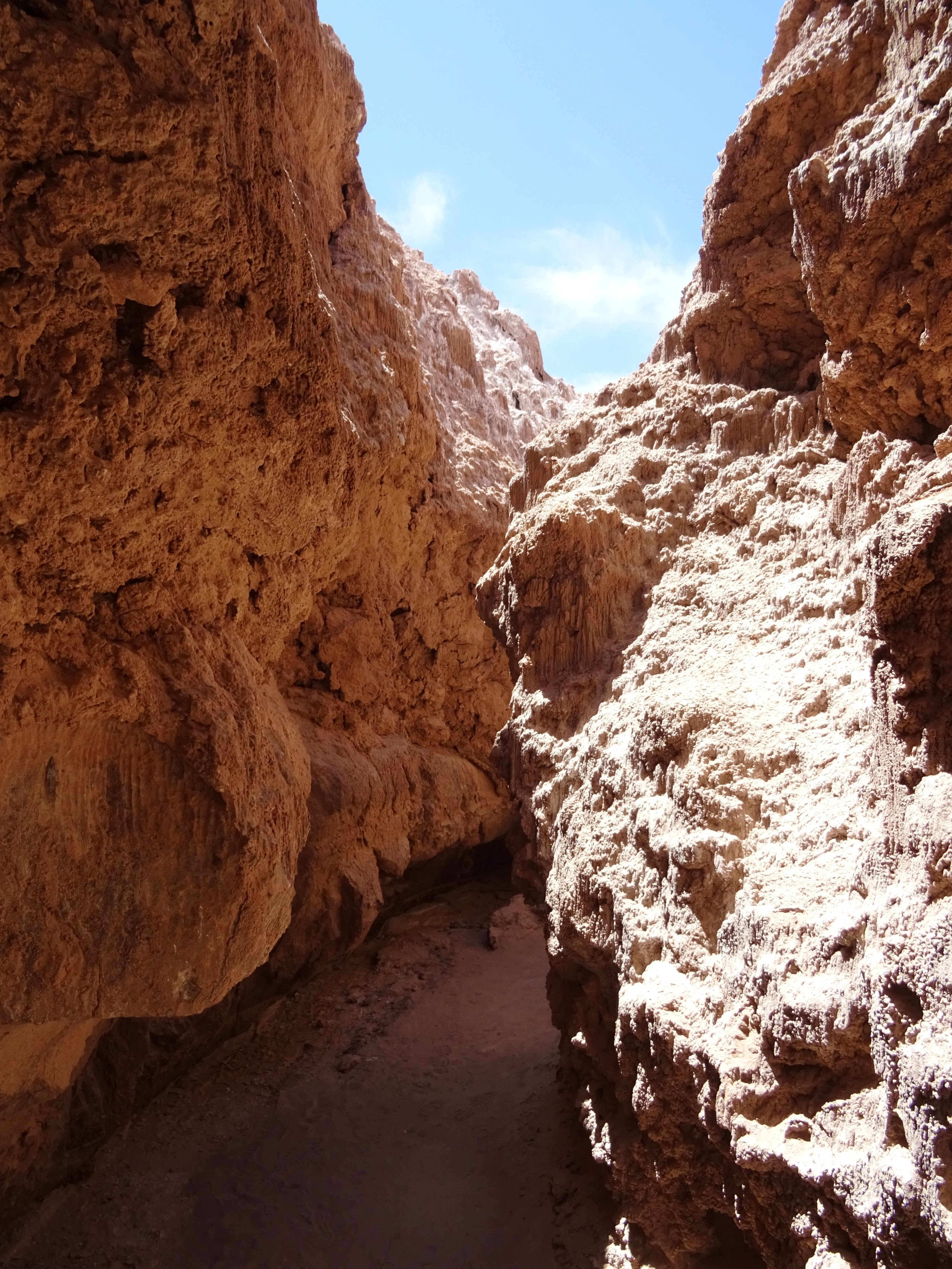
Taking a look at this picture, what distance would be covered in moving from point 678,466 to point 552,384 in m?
11.5

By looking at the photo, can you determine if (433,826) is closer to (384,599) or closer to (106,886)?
(384,599)

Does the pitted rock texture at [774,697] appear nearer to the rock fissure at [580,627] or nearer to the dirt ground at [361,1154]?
the rock fissure at [580,627]

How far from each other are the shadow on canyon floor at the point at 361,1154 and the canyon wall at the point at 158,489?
1.58 ft

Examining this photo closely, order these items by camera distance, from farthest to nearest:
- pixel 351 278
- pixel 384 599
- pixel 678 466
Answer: pixel 384 599
pixel 351 278
pixel 678 466

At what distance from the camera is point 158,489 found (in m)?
4.34

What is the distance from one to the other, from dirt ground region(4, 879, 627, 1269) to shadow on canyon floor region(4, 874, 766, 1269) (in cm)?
1

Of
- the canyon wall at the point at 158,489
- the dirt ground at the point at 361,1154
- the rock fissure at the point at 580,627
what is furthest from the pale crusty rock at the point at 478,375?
the dirt ground at the point at 361,1154

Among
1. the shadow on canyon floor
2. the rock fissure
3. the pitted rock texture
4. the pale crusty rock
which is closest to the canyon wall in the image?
the rock fissure

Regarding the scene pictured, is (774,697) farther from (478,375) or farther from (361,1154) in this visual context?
(478,375)

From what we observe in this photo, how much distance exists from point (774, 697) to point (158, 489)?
308 centimetres

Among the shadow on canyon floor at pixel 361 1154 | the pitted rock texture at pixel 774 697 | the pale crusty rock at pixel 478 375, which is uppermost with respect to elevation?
the pale crusty rock at pixel 478 375

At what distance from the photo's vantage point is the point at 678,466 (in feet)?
18.6

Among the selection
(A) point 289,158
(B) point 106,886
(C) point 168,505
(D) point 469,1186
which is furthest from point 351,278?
(D) point 469,1186

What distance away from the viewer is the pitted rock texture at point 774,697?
8.36 feet
